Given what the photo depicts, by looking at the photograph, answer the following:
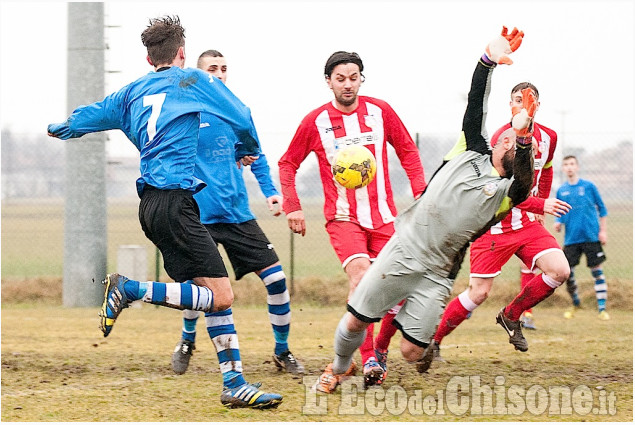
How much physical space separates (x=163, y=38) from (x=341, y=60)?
1.42 metres

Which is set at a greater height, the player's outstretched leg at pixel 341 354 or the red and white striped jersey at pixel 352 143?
the red and white striped jersey at pixel 352 143

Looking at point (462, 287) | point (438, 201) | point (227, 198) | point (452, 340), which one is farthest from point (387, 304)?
point (462, 287)

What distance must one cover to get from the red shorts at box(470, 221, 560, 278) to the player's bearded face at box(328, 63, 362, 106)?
1.94 meters

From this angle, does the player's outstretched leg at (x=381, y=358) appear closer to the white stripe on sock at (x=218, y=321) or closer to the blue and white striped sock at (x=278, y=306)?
the blue and white striped sock at (x=278, y=306)

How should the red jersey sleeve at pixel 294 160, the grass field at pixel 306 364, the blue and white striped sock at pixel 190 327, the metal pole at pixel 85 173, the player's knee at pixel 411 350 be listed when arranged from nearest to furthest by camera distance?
the player's knee at pixel 411 350 < the grass field at pixel 306 364 < the red jersey sleeve at pixel 294 160 < the blue and white striped sock at pixel 190 327 < the metal pole at pixel 85 173

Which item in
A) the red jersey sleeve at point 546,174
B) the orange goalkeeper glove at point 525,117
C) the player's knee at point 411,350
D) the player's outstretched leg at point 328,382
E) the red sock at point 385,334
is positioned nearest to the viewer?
the orange goalkeeper glove at point 525,117

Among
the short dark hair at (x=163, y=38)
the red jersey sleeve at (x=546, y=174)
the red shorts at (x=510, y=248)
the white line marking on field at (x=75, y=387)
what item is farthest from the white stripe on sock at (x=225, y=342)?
the red jersey sleeve at (x=546, y=174)

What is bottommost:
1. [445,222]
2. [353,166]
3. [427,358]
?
[427,358]

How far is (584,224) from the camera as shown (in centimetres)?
1258

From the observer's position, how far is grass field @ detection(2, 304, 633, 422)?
5602 millimetres

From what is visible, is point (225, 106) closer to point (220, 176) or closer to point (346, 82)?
point (346, 82)

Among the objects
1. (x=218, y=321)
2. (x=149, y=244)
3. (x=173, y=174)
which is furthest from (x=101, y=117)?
(x=149, y=244)

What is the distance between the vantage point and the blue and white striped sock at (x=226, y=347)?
5.67 meters

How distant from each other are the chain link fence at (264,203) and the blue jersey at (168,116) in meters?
8.44
